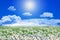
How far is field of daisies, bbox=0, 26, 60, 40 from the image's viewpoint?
2203 millimetres

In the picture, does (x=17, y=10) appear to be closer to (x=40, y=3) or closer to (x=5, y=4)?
(x=5, y=4)

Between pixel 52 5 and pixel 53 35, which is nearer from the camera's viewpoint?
pixel 53 35

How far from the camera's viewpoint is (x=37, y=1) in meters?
2.41

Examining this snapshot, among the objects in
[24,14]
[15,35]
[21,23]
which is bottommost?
[15,35]

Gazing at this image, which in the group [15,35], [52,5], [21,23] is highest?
[52,5]

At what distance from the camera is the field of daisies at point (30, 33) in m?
2.20

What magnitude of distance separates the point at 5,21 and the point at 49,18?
2.51 feet

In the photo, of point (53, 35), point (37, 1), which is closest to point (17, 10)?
point (37, 1)

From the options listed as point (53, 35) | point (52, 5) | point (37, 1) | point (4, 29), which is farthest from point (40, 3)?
point (4, 29)

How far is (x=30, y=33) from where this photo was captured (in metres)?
2.26

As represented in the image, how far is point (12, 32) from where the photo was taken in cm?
225

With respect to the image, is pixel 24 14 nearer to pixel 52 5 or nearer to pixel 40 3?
pixel 40 3

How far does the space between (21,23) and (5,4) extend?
1.44 feet

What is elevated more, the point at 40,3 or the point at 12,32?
the point at 40,3
